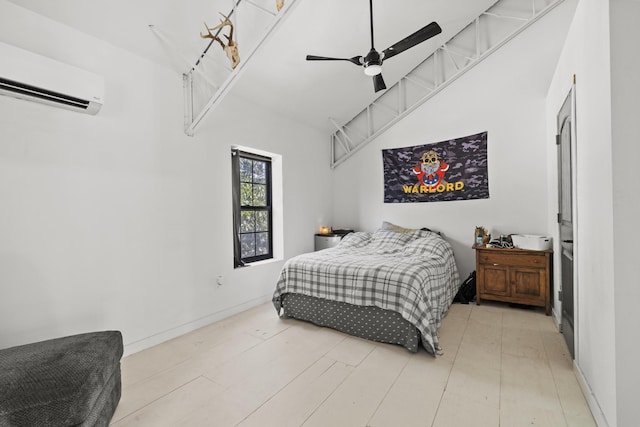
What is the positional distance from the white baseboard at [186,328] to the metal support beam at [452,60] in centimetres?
296

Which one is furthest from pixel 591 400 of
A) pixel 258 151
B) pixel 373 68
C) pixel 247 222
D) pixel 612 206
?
pixel 258 151

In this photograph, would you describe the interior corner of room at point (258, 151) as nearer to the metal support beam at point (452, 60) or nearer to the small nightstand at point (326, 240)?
the metal support beam at point (452, 60)

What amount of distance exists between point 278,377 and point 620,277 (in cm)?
200

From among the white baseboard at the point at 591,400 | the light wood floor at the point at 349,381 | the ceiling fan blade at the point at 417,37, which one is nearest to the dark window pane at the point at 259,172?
the light wood floor at the point at 349,381

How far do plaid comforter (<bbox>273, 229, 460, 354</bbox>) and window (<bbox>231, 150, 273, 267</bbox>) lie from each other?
883 mm

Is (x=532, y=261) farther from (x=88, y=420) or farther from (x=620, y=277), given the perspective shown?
(x=88, y=420)

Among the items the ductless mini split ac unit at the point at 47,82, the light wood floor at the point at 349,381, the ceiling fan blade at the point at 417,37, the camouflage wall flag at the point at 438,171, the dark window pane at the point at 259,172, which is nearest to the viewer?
the light wood floor at the point at 349,381

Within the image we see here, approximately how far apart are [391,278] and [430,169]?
91.5 inches

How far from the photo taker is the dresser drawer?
3131 mm

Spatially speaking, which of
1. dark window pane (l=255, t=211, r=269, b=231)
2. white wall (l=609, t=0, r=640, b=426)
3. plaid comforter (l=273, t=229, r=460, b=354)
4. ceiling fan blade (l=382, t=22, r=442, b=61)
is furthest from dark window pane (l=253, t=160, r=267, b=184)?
white wall (l=609, t=0, r=640, b=426)

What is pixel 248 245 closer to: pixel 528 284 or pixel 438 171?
pixel 438 171

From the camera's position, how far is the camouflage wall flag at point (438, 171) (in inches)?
153

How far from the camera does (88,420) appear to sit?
1.35 m

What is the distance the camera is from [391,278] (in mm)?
2510
